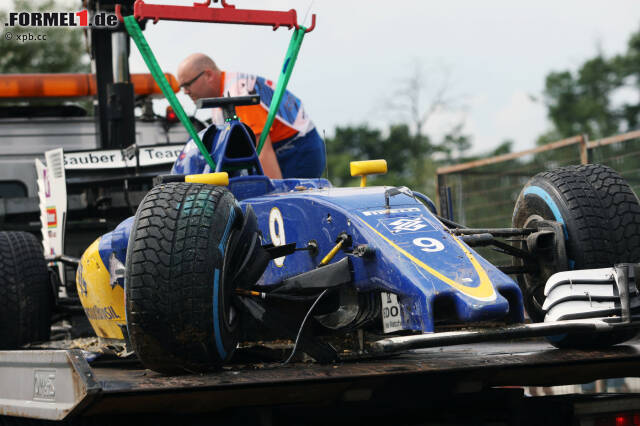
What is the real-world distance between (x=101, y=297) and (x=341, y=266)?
1.84 metres

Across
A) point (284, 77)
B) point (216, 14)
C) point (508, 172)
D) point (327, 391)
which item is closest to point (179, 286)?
point (327, 391)

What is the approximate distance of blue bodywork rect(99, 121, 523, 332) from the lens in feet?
13.1

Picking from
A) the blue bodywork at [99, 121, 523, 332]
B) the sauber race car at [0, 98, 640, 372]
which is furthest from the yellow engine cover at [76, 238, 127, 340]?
the blue bodywork at [99, 121, 523, 332]

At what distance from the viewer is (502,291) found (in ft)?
13.6

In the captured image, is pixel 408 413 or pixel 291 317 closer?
pixel 408 413

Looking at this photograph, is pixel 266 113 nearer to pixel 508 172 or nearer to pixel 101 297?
pixel 101 297

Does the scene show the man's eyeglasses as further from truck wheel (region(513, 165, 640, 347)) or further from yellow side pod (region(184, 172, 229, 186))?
truck wheel (region(513, 165, 640, 347))

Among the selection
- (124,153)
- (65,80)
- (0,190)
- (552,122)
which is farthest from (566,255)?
(552,122)

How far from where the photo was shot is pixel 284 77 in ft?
19.3

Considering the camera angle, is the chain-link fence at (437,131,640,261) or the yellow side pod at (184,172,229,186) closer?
the yellow side pod at (184,172,229,186)

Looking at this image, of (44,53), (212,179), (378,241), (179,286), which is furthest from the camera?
(44,53)

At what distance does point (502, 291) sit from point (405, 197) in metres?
0.77

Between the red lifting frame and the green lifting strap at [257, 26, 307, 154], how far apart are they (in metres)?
0.08

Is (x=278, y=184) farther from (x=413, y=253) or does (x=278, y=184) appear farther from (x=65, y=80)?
(x=65, y=80)
